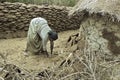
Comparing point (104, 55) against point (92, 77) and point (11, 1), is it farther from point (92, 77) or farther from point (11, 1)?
point (11, 1)

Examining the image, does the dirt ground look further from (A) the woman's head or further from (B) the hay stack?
(B) the hay stack

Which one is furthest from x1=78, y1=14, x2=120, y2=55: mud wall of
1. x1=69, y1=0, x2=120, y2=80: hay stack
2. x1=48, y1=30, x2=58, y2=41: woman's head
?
x1=48, y1=30, x2=58, y2=41: woman's head

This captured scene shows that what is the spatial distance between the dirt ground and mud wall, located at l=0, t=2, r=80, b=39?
0.33m

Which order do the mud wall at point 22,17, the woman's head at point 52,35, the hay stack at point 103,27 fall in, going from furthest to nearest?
the mud wall at point 22,17 → the woman's head at point 52,35 → the hay stack at point 103,27

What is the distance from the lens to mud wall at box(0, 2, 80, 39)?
11.4 m

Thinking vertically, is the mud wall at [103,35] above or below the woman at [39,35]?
above

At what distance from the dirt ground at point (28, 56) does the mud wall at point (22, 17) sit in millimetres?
325

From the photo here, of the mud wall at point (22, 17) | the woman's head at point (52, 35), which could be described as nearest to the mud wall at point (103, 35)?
the woman's head at point (52, 35)

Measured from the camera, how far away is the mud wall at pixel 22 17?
37.5ft

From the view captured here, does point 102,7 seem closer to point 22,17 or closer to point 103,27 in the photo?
point 103,27

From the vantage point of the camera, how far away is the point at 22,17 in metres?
Answer: 11.8

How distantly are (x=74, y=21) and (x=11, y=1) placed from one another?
1979mm

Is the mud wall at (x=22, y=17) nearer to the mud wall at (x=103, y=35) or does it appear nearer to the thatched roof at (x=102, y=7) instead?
the thatched roof at (x=102, y=7)

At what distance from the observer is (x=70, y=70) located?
612 centimetres
